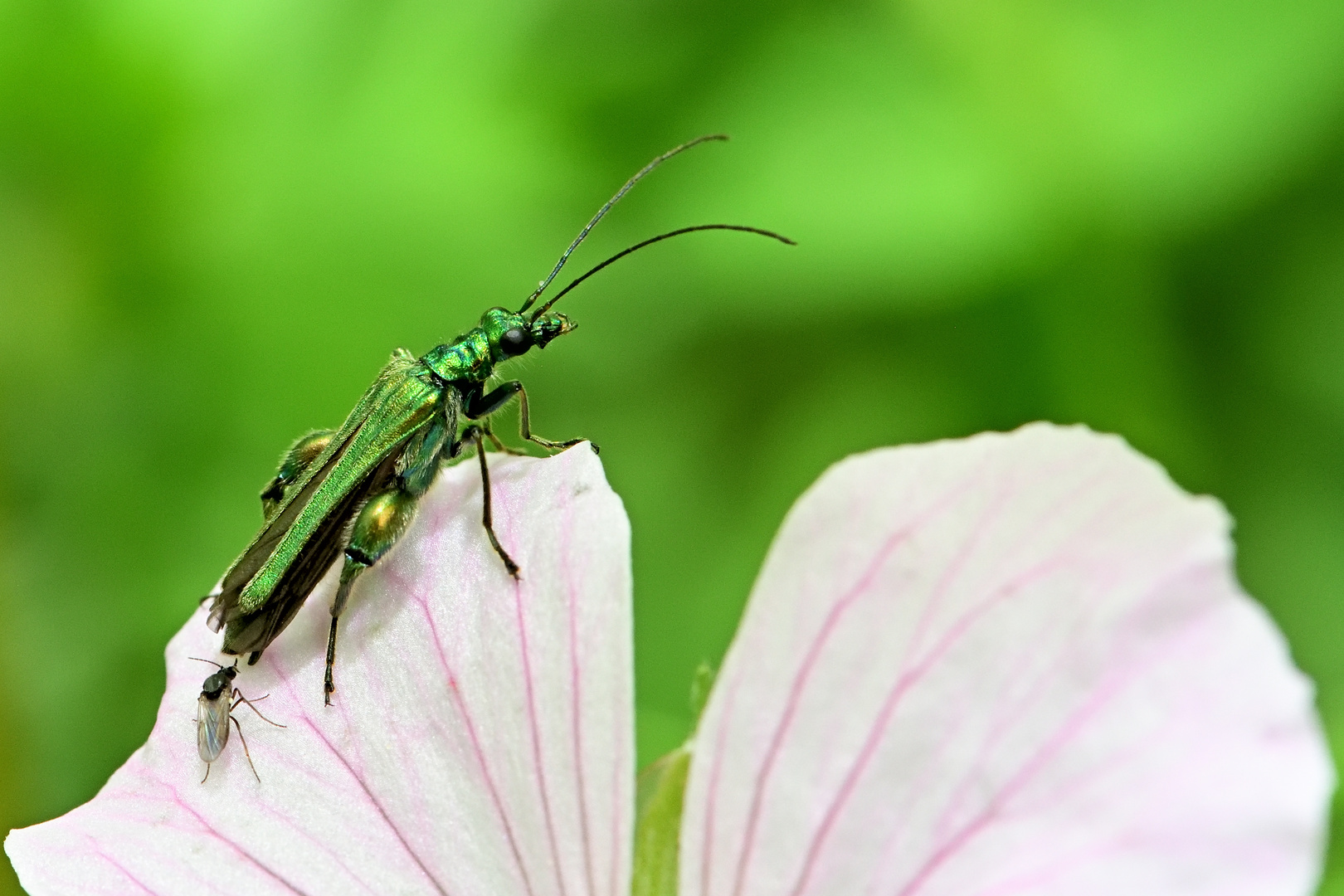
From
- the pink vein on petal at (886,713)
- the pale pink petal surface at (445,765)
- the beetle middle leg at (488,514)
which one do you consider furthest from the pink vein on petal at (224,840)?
the pink vein on petal at (886,713)

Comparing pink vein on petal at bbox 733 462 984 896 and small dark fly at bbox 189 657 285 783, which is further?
small dark fly at bbox 189 657 285 783

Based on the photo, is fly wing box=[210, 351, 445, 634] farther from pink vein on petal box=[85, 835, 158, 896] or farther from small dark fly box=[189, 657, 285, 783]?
pink vein on petal box=[85, 835, 158, 896]

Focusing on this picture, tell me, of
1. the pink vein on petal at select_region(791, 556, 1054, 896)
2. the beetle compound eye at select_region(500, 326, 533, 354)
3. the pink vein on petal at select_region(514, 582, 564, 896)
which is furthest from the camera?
the beetle compound eye at select_region(500, 326, 533, 354)

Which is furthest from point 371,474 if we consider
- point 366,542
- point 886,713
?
point 886,713

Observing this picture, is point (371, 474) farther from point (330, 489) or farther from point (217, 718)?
point (217, 718)

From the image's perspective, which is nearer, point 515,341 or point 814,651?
point 814,651

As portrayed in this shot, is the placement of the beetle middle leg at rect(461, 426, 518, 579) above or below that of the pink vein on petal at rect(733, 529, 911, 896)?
above

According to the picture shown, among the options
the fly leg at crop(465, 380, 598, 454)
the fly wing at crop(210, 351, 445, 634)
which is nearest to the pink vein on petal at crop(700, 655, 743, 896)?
the fly wing at crop(210, 351, 445, 634)
